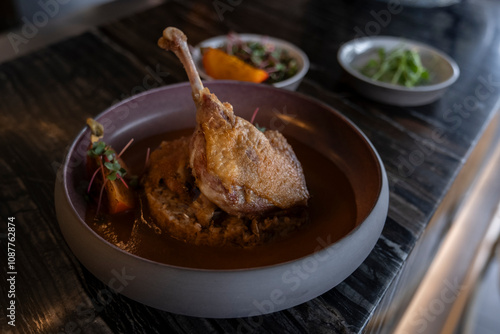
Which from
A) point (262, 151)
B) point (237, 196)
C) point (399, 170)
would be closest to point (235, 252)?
point (237, 196)

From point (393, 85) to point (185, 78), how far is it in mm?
908

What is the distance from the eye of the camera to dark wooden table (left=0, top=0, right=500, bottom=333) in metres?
0.93

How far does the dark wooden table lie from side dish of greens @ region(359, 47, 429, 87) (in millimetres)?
138

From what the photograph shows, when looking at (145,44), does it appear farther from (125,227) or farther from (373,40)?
(125,227)

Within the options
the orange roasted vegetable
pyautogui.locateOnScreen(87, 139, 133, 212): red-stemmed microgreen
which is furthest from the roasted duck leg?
the orange roasted vegetable

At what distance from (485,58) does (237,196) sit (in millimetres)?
1970

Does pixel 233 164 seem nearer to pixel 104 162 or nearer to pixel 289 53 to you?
pixel 104 162

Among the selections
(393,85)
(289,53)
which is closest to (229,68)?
(289,53)

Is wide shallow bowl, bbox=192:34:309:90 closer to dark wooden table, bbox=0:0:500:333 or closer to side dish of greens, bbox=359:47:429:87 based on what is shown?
dark wooden table, bbox=0:0:500:333

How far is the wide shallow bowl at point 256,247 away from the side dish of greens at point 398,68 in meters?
0.77

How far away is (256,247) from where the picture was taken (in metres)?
0.99

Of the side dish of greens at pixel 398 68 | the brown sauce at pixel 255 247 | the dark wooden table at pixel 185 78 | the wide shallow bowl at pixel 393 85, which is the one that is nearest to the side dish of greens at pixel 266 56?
the dark wooden table at pixel 185 78

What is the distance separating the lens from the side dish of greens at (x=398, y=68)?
6.12 ft

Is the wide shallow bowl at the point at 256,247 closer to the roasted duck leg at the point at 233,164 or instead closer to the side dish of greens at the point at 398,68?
the roasted duck leg at the point at 233,164
